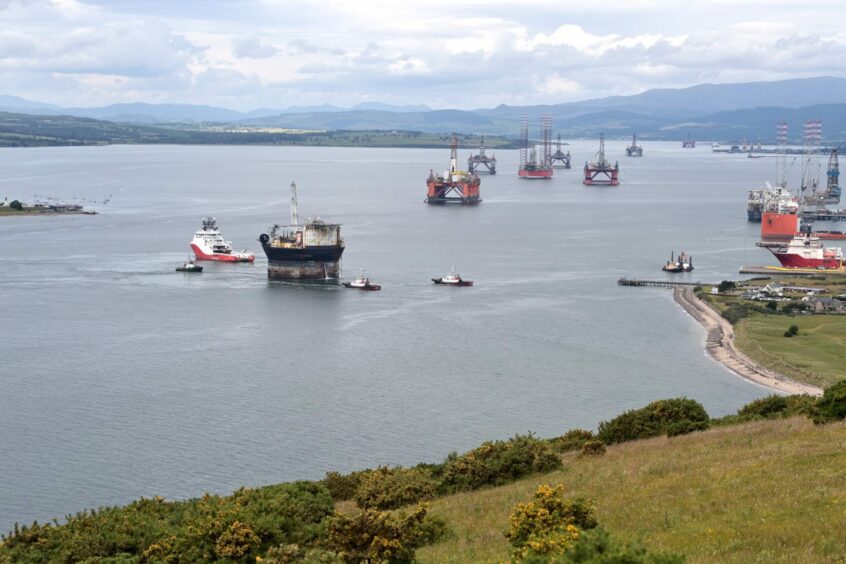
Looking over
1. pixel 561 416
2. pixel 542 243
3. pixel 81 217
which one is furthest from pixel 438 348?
pixel 81 217

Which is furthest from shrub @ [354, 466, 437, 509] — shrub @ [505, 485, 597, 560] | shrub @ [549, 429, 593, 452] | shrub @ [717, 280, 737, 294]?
shrub @ [717, 280, 737, 294]

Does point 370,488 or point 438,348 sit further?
point 438,348

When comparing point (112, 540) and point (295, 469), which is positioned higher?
point (112, 540)

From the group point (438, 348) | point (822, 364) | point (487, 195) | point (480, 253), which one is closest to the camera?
point (822, 364)

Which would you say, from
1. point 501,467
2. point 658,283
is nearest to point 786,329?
point 658,283

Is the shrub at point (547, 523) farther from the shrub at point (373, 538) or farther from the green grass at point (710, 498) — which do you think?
the shrub at point (373, 538)

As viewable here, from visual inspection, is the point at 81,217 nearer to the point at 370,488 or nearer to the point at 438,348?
the point at 438,348
